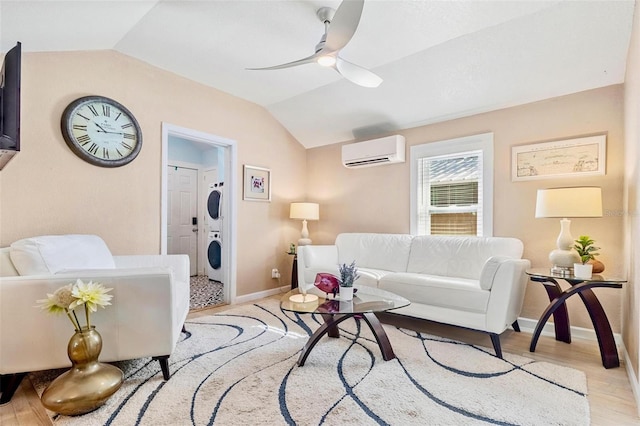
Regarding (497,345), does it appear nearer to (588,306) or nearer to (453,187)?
(588,306)

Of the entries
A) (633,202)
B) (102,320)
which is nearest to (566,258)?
(633,202)

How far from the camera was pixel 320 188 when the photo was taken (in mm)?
4875

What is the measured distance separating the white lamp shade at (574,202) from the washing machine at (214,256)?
4353 mm

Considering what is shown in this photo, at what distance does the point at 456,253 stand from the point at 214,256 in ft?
12.2

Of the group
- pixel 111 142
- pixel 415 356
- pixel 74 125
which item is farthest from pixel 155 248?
pixel 415 356

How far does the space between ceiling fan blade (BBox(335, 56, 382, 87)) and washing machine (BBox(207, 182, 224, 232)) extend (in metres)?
3.20

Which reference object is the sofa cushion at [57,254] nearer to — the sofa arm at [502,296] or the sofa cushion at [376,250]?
the sofa cushion at [376,250]

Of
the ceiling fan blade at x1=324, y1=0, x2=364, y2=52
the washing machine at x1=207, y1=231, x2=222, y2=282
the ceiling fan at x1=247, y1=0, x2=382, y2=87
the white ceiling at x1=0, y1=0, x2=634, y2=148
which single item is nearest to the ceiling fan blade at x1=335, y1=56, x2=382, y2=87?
the ceiling fan at x1=247, y1=0, x2=382, y2=87

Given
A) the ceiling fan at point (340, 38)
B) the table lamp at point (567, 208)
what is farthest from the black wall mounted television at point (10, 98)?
the table lamp at point (567, 208)

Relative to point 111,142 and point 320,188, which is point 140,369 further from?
point 320,188

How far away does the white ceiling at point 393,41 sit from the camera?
2254 millimetres

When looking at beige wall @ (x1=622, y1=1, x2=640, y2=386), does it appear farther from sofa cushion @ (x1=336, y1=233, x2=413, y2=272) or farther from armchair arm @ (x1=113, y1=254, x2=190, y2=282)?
armchair arm @ (x1=113, y1=254, x2=190, y2=282)

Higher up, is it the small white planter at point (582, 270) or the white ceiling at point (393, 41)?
the white ceiling at point (393, 41)

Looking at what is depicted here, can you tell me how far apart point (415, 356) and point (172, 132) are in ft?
10.7
